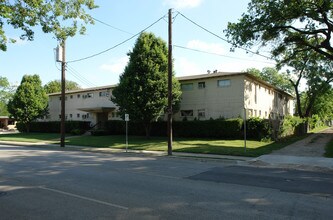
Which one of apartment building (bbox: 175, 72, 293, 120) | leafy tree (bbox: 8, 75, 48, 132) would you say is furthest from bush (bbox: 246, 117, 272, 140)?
leafy tree (bbox: 8, 75, 48, 132)

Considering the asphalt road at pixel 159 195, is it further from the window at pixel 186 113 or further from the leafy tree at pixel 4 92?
the leafy tree at pixel 4 92

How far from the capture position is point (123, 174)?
11.0 metres

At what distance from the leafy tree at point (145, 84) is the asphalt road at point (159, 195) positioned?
16.5 metres

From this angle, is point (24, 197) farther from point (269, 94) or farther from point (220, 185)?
point (269, 94)

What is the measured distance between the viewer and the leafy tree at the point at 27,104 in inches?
1805

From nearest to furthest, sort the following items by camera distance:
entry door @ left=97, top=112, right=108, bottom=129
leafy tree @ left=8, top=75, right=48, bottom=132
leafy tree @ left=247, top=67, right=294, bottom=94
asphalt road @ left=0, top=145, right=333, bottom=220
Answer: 1. asphalt road @ left=0, top=145, right=333, bottom=220
2. entry door @ left=97, top=112, right=108, bottom=129
3. leafy tree @ left=8, top=75, right=48, bottom=132
4. leafy tree @ left=247, top=67, right=294, bottom=94

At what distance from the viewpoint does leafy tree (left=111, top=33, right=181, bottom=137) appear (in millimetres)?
27969

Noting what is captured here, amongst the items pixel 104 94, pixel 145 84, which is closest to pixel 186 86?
pixel 145 84

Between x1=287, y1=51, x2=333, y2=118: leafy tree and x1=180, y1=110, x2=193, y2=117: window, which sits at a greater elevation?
x1=287, y1=51, x2=333, y2=118: leafy tree

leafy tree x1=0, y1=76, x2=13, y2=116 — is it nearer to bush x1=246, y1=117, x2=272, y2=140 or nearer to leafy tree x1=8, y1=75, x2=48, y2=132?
leafy tree x1=8, y1=75, x2=48, y2=132

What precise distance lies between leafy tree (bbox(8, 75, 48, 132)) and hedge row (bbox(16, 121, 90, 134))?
44.9 inches

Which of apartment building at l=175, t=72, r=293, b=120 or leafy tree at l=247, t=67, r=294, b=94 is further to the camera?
leafy tree at l=247, t=67, r=294, b=94

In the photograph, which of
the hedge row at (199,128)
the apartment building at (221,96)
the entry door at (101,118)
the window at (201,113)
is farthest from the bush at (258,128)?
the entry door at (101,118)

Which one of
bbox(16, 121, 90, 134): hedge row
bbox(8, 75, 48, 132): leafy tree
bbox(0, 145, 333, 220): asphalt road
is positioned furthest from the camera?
bbox(8, 75, 48, 132): leafy tree
